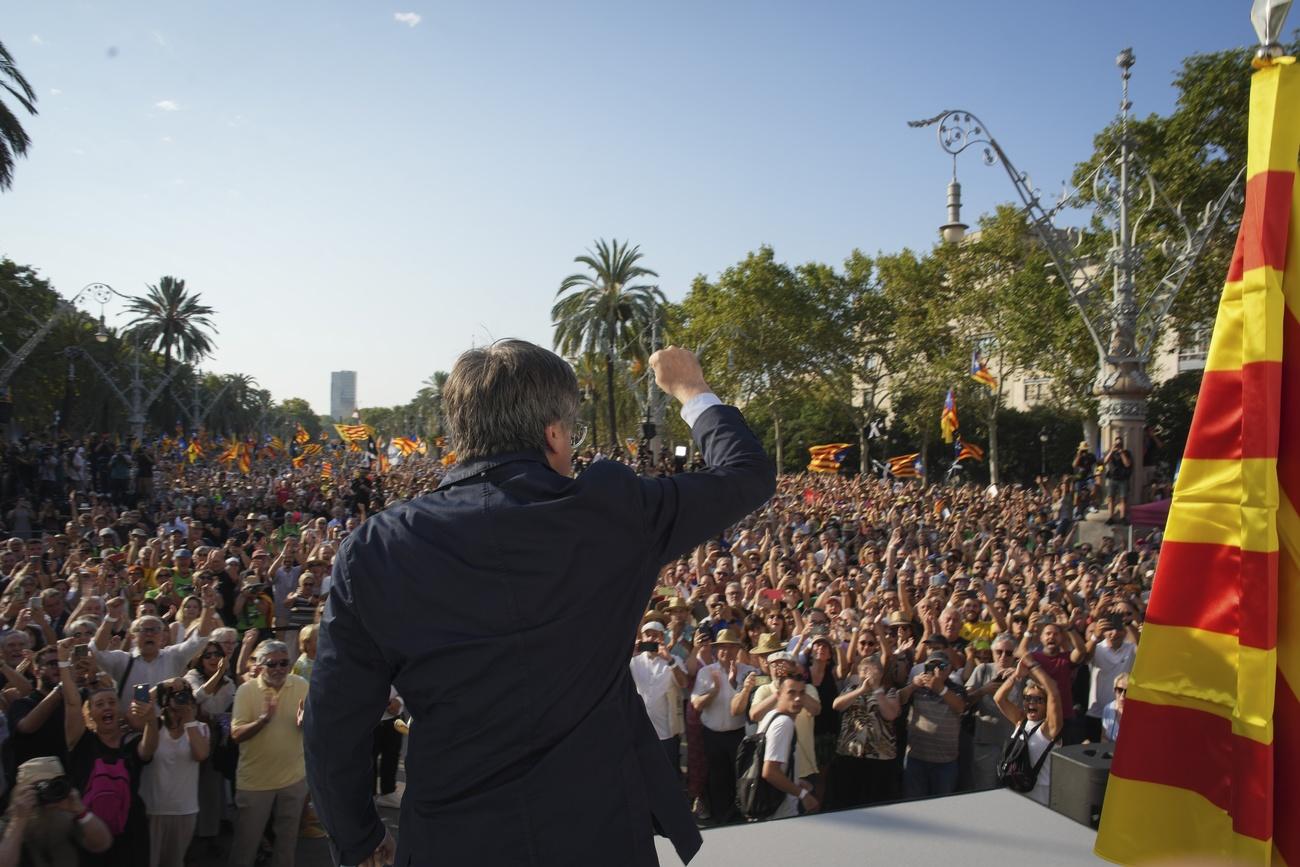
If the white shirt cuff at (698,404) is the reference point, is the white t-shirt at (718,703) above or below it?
below

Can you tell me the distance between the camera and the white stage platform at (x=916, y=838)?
8.70 ft

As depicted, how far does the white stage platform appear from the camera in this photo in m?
2.65

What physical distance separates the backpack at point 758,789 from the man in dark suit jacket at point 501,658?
4.27 m

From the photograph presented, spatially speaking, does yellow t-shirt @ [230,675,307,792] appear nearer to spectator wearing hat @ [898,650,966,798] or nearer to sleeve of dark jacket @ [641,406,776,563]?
spectator wearing hat @ [898,650,966,798]

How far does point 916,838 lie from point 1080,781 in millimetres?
610

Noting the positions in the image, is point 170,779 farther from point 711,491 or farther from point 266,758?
point 711,491

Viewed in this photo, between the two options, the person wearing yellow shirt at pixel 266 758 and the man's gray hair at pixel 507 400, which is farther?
the person wearing yellow shirt at pixel 266 758

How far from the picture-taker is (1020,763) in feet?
19.1

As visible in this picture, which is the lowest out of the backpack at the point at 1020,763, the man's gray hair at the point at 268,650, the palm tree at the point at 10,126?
the backpack at the point at 1020,763

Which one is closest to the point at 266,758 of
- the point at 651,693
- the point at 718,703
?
the point at 651,693

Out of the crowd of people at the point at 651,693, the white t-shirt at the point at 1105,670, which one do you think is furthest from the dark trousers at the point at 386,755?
the white t-shirt at the point at 1105,670

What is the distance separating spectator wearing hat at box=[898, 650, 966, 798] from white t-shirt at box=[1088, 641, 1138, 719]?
130cm

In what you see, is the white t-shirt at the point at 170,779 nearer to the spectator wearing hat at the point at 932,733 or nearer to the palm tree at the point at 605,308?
the spectator wearing hat at the point at 932,733

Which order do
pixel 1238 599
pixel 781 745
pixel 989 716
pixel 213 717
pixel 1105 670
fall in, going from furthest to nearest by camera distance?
pixel 1105 670 → pixel 989 716 → pixel 213 717 → pixel 781 745 → pixel 1238 599
